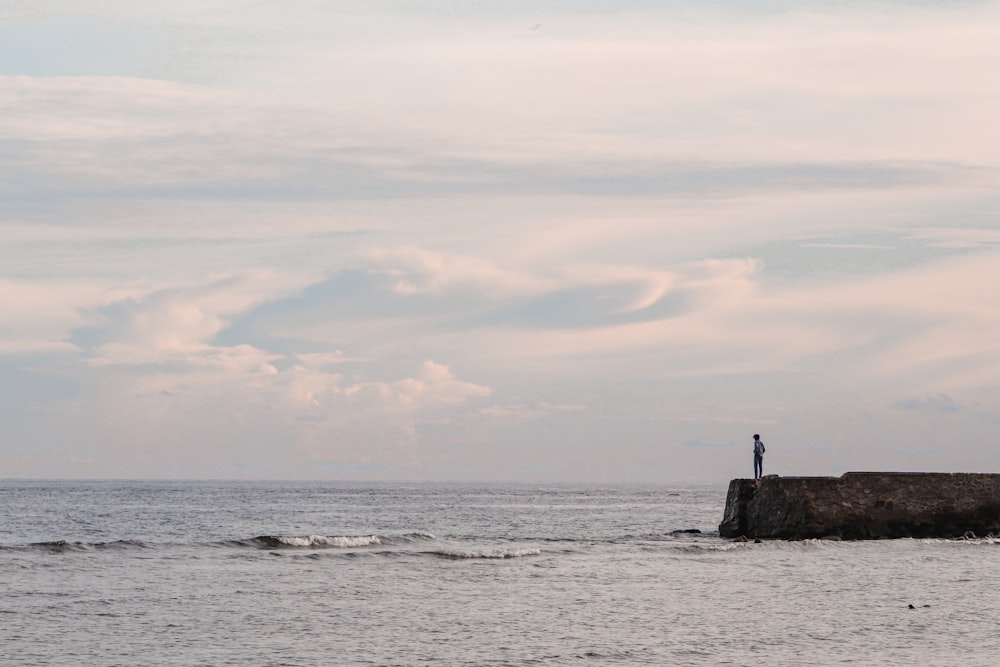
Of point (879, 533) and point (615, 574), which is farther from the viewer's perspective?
point (879, 533)

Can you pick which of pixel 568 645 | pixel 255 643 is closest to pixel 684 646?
pixel 568 645

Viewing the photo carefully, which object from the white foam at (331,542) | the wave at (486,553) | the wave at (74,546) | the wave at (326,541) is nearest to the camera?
the wave at (486,553)

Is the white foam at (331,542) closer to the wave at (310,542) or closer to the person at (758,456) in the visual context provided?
the wave at (310,542)

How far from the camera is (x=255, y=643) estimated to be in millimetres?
19062

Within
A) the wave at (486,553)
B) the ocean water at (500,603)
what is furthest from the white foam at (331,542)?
the wave at (486,553)

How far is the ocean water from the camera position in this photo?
18297 mm

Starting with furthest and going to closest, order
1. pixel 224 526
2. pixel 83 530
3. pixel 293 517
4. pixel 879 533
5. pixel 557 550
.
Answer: pixel 293 517 → pixel 224 526 → pixel 83 530 → pixel 879 533 → pixel 557 550

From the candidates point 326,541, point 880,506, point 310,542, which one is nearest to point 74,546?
point 310,542

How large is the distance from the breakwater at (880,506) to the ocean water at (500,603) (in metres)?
2.41

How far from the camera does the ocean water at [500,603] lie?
60.0 feet

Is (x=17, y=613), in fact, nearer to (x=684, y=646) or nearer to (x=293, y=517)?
(x=684, y=646)

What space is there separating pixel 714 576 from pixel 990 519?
1986 cm

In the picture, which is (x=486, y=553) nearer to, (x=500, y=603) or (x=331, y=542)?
(x=331, y=542)

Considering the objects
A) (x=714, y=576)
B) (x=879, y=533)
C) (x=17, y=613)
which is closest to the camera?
(x=17, y=613)
